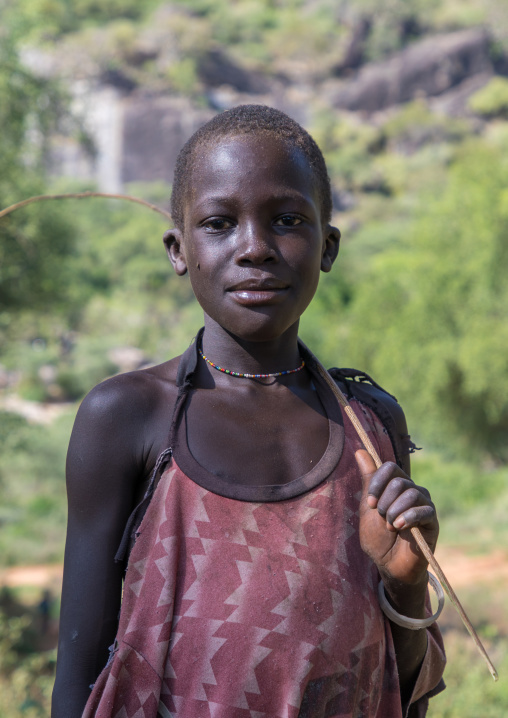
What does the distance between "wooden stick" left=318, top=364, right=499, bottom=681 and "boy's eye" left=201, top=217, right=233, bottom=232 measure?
32 cm

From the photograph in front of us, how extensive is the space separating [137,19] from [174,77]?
19.3m

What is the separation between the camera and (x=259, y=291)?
1348mm

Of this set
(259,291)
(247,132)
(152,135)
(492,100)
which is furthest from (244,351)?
(492,100)

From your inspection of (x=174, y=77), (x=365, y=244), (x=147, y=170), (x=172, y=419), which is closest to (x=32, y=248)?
(x=172, y=419)

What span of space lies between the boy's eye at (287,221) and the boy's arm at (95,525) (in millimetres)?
386

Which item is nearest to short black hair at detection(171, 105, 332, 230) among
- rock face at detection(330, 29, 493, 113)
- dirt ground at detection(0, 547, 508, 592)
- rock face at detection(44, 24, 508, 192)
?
dirt ground at detection(0, 547, 508, 592)

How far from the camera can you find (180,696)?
1.26 meters

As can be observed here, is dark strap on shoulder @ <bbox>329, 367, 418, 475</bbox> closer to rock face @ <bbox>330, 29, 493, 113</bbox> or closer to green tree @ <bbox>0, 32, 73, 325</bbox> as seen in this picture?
green tree @ <bbox>0, 32, 73, 325</bbox>

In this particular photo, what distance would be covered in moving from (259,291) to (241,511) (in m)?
0.35

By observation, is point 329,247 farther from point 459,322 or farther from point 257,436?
point 459,322

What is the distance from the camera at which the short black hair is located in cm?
142

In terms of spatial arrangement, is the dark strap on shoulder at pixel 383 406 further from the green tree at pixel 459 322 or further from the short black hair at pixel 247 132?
the green tree at pixel 459 322

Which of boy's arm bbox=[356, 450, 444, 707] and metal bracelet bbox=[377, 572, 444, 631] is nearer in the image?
boy's arm bbox=[356, 450, 444, 707]

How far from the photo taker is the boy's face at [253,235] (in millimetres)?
1343
